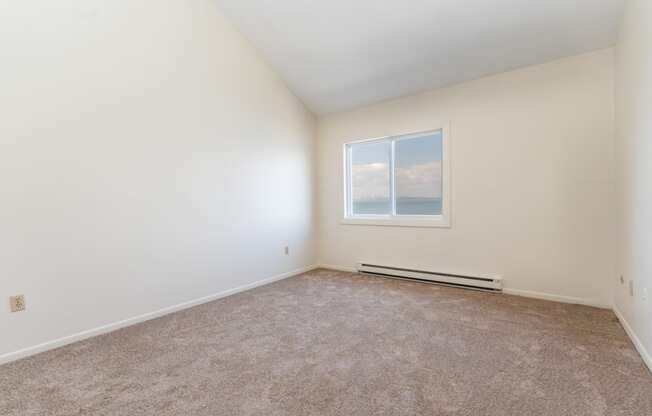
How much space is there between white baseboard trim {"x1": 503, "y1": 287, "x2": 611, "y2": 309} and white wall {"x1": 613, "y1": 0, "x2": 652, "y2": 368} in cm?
23

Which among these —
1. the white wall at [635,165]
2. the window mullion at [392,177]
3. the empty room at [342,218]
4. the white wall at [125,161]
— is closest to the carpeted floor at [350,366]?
the empty room at [342,218]

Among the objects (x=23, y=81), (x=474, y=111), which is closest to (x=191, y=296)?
(x=23, y=81)

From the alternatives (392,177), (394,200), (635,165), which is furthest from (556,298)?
(392,177)

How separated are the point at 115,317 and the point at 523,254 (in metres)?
3.87

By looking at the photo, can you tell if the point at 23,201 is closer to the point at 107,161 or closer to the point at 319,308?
the point at 107,161

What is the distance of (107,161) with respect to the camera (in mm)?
2568

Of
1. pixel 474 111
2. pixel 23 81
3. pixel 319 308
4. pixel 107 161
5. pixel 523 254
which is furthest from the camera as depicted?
pixel 474 111

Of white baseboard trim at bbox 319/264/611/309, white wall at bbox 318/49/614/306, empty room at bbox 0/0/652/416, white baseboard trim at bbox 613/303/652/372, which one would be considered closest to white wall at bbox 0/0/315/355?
empty room at bbox 0/0/652/416

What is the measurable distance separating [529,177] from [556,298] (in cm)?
122

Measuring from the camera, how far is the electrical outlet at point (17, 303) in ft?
6.96

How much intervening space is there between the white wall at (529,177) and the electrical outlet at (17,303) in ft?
11.8

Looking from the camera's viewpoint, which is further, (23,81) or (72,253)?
(72,253)

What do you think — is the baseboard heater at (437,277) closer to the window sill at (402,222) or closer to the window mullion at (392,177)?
the window sill at (402,222)

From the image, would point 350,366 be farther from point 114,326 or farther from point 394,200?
point 394,200
